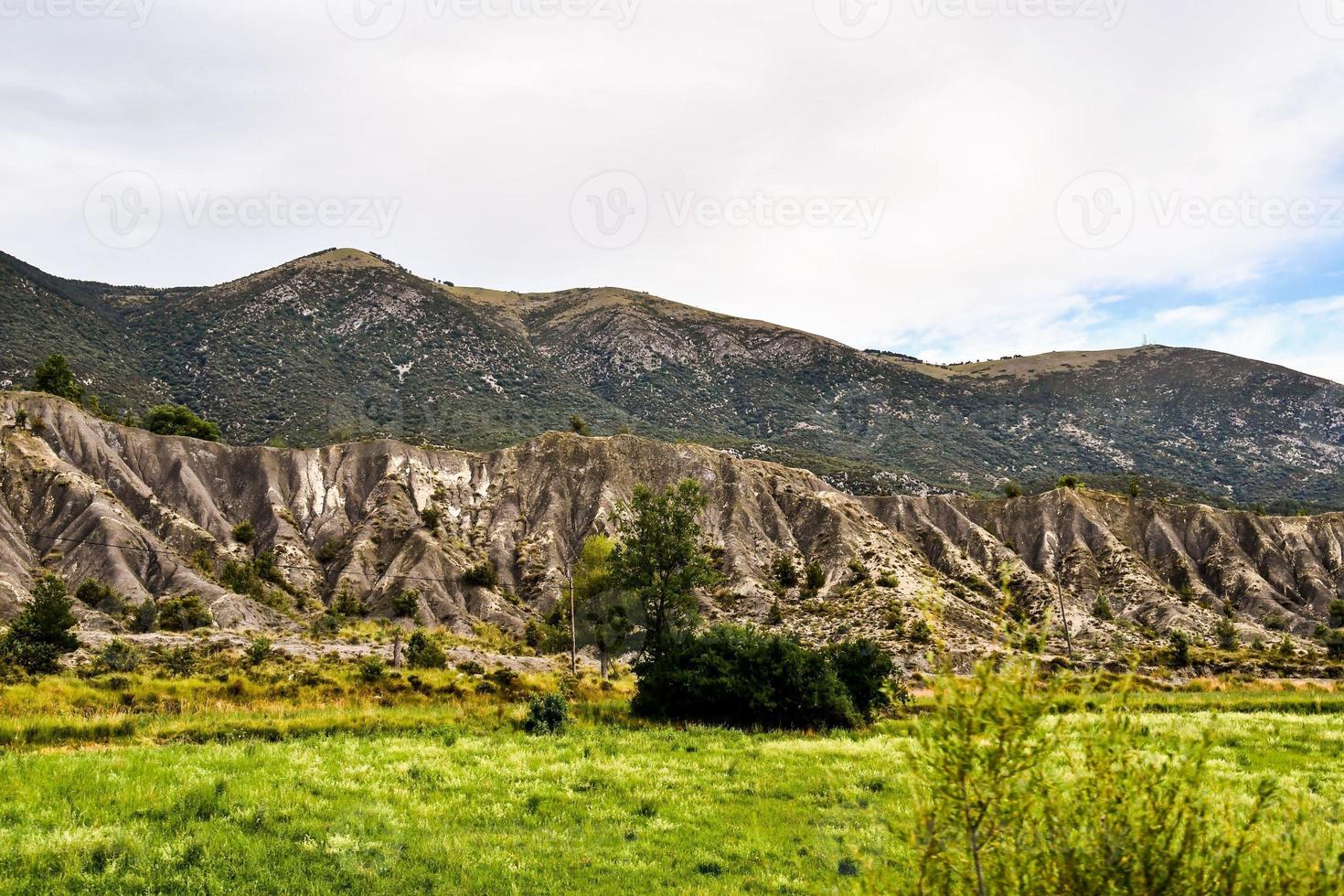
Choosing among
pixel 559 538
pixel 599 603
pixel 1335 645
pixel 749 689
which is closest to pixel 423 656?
pixel 749 689

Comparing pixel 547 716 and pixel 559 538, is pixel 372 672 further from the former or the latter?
pixel 559 538

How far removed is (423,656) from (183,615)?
23077 millimetres

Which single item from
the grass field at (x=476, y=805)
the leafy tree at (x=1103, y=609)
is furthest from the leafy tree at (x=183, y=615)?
the leafy tree at (x=1103, y=609)

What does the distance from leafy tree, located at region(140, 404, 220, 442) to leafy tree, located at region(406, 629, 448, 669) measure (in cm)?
6328

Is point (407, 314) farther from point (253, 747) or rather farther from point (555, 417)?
point (253, 747)

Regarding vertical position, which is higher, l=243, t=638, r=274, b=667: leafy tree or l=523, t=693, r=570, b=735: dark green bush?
l=523, t=693, r=570, b=735: dark green bush

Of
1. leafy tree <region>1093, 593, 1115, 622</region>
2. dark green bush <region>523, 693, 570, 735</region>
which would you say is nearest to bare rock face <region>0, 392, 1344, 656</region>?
leafy tree <region>1093, 593, 1115, 622</region>

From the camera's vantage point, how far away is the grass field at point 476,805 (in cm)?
1041

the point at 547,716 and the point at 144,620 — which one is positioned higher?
the point at 547,716

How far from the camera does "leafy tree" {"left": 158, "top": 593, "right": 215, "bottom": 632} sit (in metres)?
52.4

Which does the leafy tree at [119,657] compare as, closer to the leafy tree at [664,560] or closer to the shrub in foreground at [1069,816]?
the leafy tree at [664,560]

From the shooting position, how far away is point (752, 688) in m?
28.4

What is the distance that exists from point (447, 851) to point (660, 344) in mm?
171279

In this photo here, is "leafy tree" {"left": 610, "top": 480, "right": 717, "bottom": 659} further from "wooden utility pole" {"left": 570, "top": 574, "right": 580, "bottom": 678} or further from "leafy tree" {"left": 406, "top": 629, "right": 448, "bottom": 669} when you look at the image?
"leafy tree" {"left": 406, "top": 629, "right": 448, "bottom": 669}
